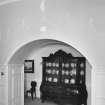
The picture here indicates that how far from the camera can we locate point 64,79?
5.75 metres

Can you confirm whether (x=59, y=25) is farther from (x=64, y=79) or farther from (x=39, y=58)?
(x=39, y=58)

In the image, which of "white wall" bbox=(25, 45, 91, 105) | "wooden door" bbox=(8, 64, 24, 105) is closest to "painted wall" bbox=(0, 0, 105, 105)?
"wooden door" bbox=(8, 64, 24, 105)

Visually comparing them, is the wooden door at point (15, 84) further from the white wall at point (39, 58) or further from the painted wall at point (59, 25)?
the white wall at point (39, 58)

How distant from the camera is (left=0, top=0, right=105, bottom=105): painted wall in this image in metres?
3.08

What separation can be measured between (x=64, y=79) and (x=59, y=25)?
2.76 m

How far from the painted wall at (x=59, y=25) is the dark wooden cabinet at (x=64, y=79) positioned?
2084mm

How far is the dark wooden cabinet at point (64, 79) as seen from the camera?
549 centimetres

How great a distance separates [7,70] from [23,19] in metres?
1.45

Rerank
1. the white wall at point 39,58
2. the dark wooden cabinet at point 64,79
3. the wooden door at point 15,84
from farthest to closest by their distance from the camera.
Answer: the white wall at point 39,58 → the dark wooden cabinet at point 64,79 → the wooden door at point 15,84

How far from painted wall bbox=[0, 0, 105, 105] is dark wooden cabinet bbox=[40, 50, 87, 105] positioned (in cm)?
208

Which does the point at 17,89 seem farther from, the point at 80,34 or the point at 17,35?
the point at 80,34

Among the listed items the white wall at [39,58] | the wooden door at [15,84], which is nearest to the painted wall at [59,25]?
the wooden door at [15,84]

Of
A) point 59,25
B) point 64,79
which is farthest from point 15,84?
point 59,25

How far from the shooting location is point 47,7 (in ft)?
12.1
